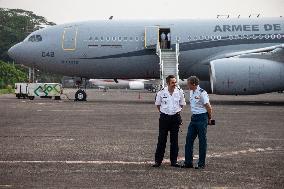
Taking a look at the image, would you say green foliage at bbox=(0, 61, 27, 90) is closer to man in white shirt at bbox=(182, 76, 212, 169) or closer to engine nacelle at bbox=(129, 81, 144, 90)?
engine nacelle at bbox=(129, 81, 144, 90)

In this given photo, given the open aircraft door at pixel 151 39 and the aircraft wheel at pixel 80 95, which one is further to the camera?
the aircraft wheel at pixel 80 95

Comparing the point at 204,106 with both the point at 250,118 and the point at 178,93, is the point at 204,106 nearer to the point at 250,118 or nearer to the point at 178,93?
the point at 178,93

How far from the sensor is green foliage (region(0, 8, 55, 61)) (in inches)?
4819

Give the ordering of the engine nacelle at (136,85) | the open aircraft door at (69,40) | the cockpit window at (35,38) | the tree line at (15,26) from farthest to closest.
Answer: the tree line at (15,26), the engine nacelle at (136,85), the cockpit window at (35,38), the open aircraft door at (69,40)

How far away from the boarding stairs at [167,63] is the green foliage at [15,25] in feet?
289

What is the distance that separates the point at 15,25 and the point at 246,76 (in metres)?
107

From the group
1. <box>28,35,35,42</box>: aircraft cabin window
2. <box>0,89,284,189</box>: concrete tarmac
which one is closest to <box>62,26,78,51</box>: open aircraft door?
<box>28,35,35,42</box>: aircraft cabin window

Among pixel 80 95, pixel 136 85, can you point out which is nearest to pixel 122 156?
pixel 80 95

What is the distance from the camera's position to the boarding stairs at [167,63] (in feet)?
109

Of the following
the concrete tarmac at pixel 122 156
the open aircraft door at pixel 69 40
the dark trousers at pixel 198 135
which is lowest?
the concrete tarmac at pixel 122 156

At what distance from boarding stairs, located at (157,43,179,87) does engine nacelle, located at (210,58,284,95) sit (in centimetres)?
267

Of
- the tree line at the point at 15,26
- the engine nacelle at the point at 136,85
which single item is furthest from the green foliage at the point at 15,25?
the engine nacelle at the point at 136,85

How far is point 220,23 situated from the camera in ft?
114

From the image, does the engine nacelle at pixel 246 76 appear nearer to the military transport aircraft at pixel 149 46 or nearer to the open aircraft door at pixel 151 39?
the military transport aircraft at pixel 149 46
